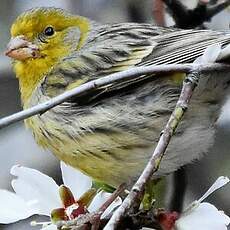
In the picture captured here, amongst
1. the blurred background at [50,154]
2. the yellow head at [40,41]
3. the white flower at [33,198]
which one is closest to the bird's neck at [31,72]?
the yellow head at [40,41]

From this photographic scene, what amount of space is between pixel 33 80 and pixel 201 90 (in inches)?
27.0

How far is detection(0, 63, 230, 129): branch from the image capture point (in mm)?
2464

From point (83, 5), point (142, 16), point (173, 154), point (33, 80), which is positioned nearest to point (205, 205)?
point (173, 154)

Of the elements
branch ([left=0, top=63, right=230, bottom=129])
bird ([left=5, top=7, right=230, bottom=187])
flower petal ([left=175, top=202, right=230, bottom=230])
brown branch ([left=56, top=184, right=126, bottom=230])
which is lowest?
flower petal ([left=175, top=202, right=230, bottom=230])

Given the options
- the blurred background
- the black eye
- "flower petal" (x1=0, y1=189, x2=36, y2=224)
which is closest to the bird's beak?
the black eye

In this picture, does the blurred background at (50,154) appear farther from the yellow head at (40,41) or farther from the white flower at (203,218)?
the white flower at (203,218)

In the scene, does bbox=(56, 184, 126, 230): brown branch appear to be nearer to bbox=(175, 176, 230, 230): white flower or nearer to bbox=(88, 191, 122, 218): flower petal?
bbox=(88, 191, 122, 218): flower petal

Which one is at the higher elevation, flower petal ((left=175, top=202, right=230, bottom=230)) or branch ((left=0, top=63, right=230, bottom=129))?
branch ((left=0, top=63, right=230, bottom=129))

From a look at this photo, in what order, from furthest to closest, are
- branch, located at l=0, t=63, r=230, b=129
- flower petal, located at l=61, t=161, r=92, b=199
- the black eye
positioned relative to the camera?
1. the black eye
2. flower petal, located at l=61, t=161, r=92, b=199
3. branch, located at l=0, t=63, r=230, b=129

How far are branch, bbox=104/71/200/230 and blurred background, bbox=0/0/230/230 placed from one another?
1.24 meters

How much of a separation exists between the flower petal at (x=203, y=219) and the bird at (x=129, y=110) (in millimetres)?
514

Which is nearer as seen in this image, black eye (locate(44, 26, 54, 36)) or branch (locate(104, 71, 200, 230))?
branch (locate(104, 71, 200, 230))

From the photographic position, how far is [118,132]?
3.32 m

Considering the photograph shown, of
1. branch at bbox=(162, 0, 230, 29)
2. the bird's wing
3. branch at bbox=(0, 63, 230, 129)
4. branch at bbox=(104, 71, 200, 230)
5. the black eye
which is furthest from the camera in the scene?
the black eye
